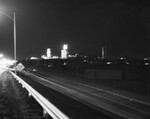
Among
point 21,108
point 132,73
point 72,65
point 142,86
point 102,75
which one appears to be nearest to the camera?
point 21,108

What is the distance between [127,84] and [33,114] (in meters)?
23.6

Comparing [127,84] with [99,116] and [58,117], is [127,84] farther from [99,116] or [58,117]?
[58,117]

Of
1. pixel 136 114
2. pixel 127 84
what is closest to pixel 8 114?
pixel 136 114

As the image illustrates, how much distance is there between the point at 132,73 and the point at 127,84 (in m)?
33.9

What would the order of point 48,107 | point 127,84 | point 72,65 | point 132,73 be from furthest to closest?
point 72,65
point 132,73
point 127,84
point 48,107

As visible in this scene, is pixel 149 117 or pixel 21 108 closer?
pixel 149 117

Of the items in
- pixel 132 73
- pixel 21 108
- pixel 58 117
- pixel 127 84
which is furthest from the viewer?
pixel 132 73

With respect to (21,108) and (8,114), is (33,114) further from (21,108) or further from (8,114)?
(21,108)

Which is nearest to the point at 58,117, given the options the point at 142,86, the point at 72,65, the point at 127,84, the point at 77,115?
the point at 77,115

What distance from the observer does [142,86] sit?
101 feet

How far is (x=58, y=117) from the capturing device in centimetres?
887

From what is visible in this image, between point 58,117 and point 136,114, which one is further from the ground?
point 58,117

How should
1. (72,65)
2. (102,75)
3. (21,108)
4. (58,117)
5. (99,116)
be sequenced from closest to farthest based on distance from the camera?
(58,117) → (99,116) → (21,108) → (102,75) → (72,65)

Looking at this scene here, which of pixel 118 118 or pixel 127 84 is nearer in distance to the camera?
pixel 118 118
